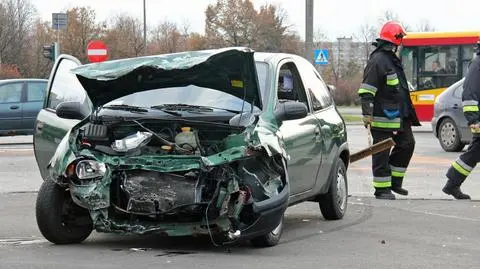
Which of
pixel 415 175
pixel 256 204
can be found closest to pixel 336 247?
pixel 256 204

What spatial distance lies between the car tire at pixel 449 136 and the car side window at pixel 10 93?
9491 mm

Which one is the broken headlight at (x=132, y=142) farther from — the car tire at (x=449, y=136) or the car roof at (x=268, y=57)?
the car tire at (x=449, y=136)

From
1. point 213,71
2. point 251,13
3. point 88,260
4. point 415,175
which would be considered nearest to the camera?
point 88,260

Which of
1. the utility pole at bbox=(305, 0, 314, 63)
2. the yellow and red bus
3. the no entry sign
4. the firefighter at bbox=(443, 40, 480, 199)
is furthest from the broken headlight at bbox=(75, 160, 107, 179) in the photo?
the no entry sign

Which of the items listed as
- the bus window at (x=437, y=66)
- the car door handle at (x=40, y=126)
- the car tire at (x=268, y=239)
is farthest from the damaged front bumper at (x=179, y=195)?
the bus window at (x=437, y=66)

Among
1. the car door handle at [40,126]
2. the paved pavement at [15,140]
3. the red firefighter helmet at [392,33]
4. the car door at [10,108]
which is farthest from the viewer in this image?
the paved pavement at [15,140]

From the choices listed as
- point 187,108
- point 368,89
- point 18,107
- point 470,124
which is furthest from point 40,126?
point 18,107

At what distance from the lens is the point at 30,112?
60.0ft

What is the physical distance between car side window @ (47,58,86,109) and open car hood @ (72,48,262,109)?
1653mm

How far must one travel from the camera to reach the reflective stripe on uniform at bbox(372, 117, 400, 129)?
362 inches

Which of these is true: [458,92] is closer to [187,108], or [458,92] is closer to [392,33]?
[392,33]

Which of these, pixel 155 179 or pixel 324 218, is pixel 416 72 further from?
pixel 155 179

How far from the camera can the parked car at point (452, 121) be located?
614 inches

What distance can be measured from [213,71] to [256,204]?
3.75ft
